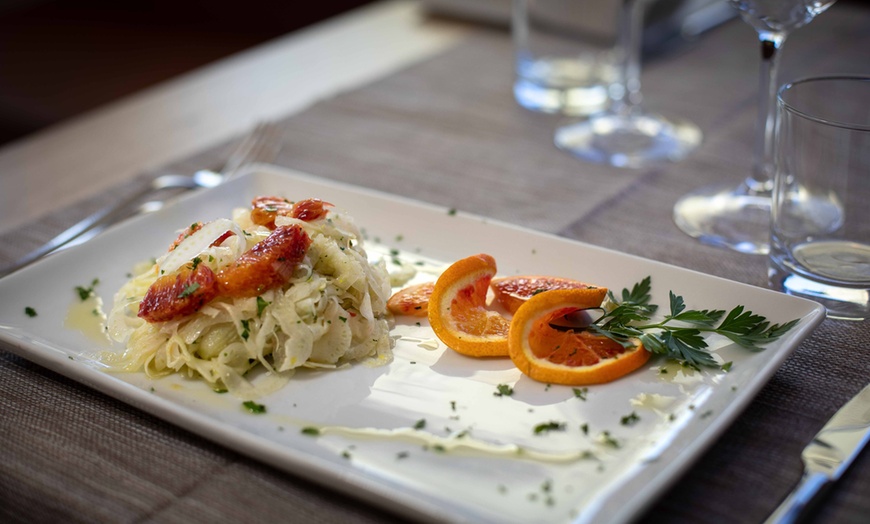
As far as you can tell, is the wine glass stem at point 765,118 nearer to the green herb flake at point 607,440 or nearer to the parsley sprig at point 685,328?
the parsley sprig at point 685,328

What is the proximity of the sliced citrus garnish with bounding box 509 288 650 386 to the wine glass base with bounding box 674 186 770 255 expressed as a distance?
58cm

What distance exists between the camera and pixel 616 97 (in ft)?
8.27

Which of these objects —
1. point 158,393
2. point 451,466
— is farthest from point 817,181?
point 158,393

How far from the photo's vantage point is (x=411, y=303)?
4.49ft

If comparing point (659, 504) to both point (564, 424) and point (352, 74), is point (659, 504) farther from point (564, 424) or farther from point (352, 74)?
point (352, 74)

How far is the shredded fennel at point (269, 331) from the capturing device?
1198 millimetres

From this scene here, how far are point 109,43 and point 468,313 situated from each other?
5.34 m

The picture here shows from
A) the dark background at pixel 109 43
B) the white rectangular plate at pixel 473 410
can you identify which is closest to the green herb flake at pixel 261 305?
the white rectangular plate at pixel 473 410

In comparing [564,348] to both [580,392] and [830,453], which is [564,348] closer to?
[580,392]

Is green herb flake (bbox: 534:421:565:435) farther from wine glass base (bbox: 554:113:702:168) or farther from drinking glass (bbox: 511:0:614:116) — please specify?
drinking glass (bbox: 511:0:614:116)

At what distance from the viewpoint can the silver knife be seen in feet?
3.23

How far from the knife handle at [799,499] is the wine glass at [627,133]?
119 cm

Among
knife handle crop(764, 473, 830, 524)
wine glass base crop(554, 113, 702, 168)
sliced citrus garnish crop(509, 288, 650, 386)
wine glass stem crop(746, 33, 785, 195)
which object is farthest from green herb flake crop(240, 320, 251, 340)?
wine glass base crop(554, 113, 702, 168)

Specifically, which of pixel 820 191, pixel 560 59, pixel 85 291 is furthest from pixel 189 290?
pixel 560 59
